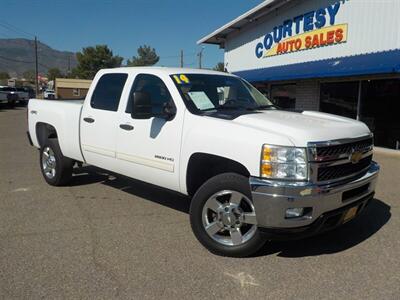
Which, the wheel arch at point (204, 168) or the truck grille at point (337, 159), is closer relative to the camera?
the truck grille at point (337, 159)

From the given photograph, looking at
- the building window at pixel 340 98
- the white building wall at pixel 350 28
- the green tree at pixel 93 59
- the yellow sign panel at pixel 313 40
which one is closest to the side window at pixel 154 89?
the white building wall at pixel 350 28

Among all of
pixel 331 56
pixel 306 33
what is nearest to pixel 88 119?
pixel 331 56

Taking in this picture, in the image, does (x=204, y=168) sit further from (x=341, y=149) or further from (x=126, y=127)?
(x=341, y=149)

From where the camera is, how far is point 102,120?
5.65m

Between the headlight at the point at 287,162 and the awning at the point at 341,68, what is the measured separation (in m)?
7.58

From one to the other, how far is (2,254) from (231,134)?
2.58 meters

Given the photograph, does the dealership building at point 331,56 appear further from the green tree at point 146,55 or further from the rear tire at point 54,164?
the green tree at point 146,55

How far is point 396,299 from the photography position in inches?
→ 133

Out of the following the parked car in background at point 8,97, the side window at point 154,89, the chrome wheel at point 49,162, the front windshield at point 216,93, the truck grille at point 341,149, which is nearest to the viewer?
the truck grille at point 341,149

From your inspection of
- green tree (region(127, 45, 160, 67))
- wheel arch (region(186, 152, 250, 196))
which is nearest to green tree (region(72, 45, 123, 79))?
green tree (region(127, 45, 160, 67))

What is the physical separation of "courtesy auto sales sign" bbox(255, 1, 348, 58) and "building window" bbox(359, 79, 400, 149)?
2028mm

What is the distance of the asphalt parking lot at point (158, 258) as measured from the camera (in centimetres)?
349

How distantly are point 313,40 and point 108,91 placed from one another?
34.9 feet

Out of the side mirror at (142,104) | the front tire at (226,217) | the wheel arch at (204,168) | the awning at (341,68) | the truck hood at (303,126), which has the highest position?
the awning at (341,68)
